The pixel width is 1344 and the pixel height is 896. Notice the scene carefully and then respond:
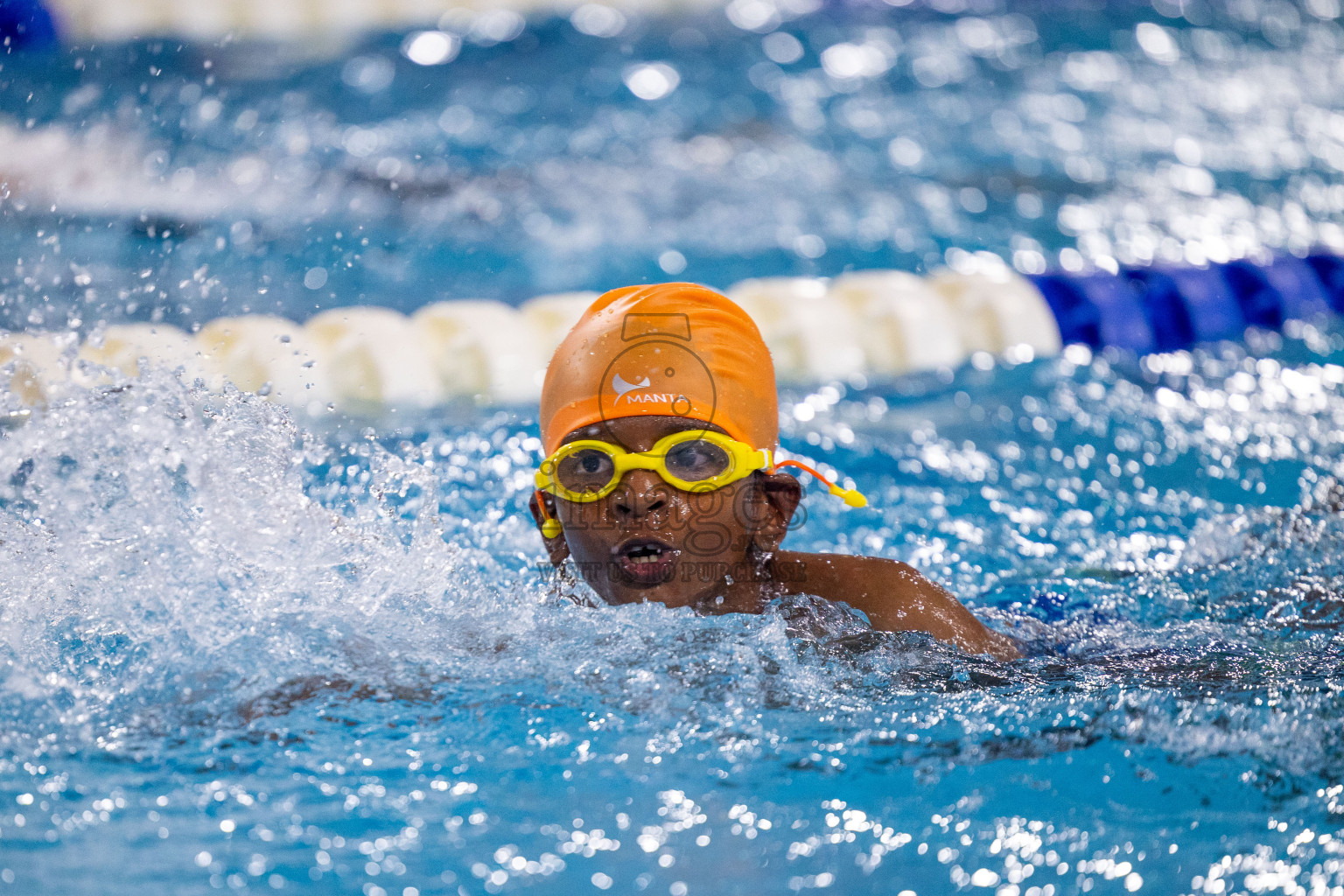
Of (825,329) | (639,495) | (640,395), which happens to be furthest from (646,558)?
(825,329)

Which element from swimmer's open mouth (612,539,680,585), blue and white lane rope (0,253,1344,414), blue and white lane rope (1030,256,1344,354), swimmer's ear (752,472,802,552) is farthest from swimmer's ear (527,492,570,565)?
blue and white lane rope (1030,256,1344,354)

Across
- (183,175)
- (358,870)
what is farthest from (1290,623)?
(183,175)

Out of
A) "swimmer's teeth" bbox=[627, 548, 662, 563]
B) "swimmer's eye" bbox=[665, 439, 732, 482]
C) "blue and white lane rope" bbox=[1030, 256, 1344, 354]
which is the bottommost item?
"blue and white lane rope" bbox=[1030, 256, 1344, 354]

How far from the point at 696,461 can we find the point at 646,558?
184mm

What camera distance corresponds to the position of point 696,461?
2.16m

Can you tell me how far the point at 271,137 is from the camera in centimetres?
640

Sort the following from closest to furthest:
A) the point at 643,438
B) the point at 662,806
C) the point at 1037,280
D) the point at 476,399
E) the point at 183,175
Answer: the point at 662,806 → the point at 643,438 → the point at 476,399 → the point at 1037,280 → the point at 183,175

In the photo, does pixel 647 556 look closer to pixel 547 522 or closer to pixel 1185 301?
pixel 547 522

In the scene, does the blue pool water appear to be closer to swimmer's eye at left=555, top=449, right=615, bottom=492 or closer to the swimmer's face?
the swimmer's face

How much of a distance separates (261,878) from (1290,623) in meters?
1.96

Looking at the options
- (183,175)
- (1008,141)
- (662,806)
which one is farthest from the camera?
(1008,141)

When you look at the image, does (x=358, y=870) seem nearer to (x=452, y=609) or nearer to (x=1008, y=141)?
(x=452, y=609)

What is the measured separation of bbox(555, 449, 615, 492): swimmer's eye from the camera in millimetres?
2152

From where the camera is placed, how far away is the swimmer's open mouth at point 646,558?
84.4 inches
